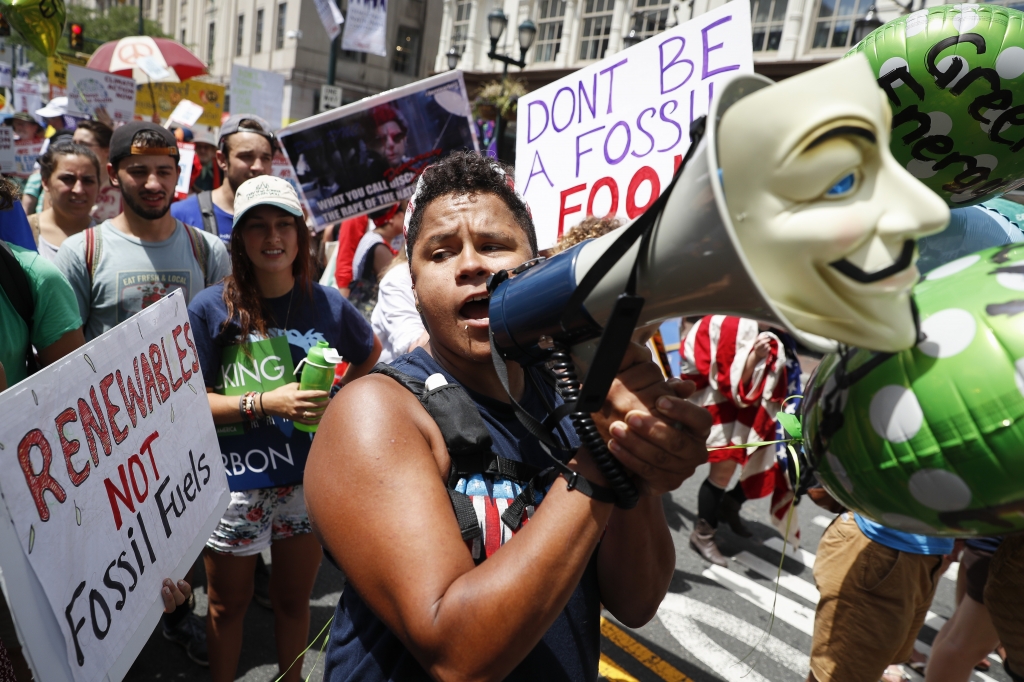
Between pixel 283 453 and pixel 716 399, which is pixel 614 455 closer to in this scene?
pixel 283 453

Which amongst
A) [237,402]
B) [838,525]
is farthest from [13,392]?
[838,525]

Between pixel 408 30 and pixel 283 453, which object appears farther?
pixel 408 30

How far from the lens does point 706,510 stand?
412 centimetres

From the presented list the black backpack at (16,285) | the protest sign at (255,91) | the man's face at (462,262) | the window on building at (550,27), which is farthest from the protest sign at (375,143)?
the window on building at (550,27)

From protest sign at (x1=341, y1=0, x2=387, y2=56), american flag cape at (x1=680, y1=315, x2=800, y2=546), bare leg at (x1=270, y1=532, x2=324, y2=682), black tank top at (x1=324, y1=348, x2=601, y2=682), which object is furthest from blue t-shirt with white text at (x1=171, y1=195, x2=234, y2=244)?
protest sign at (x1=341, y1=0, x2=387, y2=56)

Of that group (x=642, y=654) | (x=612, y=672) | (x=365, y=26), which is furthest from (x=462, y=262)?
(x=365, y=26)

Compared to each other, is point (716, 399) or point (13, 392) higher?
point (13, 392)

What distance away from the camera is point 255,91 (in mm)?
9844

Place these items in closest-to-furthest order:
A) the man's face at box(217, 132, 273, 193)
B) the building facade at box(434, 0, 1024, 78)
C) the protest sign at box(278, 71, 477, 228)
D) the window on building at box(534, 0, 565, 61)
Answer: the protest sign at box(278, 71, 477, 228), the man's face at box(217, 132, 273, 193), the building facade at box(434, 0, 1024, 78), the window on building at box(534, 0, 565, 61)

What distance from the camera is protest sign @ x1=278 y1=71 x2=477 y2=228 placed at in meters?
3.83

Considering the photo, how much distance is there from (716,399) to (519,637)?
3.23 meters

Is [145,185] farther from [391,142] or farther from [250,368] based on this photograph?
[391,142]

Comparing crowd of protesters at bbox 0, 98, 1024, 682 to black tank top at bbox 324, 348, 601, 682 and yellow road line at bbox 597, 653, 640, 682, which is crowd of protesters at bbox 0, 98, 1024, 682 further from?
yellow road line at bbox 597, 653, 640, 682

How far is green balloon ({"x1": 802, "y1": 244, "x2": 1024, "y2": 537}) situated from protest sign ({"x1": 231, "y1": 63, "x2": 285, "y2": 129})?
32.8 feet
